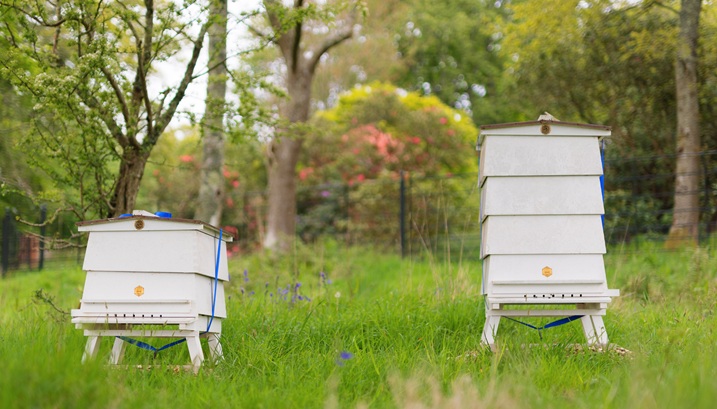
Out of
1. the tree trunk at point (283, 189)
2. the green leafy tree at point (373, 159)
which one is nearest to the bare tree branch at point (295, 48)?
the tree trunk at point (283, 189)

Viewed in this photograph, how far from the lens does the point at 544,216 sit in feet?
14.1

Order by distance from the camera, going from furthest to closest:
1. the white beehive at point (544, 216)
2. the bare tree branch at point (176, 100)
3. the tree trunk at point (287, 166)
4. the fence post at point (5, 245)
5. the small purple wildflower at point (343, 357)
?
the fence post at point (5, 245) → the tree trunk at point (287, 166) → the bare tree branch at point (176, 100) → the white beehive at point (544, 216) → the small purple wildflower at point (343, 357)

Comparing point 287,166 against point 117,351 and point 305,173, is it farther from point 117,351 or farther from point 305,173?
point 117,351

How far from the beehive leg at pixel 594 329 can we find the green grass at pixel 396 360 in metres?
0.12

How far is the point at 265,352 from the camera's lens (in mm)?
4391

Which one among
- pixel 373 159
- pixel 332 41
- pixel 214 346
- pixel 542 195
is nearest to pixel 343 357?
pixel 214 346

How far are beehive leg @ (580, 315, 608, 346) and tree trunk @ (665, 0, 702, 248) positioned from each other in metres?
6.06

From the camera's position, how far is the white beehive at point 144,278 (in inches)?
161

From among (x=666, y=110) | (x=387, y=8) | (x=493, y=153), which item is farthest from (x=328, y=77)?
(x=493, y=153)

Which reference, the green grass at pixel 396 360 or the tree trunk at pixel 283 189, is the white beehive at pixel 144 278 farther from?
the tree trunk at pixel 283 189

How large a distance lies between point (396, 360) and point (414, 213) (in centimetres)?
826

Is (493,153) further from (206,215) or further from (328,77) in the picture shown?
(328,77)

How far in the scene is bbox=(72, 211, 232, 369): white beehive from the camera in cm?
408

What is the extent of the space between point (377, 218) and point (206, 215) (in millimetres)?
5779
